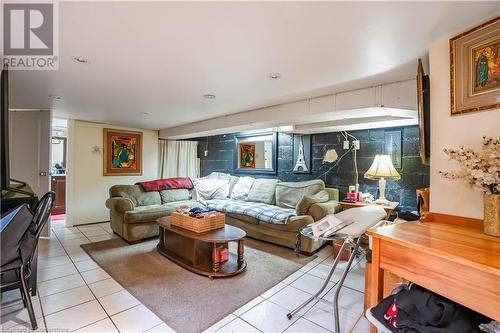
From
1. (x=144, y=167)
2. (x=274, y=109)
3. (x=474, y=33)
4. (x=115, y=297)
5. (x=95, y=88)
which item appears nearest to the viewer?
(x=474, y=33)

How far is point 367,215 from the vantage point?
183 cm

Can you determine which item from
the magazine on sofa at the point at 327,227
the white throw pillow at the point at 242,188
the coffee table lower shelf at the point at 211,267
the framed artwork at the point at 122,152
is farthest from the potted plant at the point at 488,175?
the framed artwork at the point at 122,152

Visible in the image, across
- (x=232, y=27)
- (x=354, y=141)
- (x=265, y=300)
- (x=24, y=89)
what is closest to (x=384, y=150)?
(x=354, y=141)

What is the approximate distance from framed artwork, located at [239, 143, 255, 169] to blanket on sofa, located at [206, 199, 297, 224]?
3.09ft

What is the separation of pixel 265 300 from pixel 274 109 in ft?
7.63

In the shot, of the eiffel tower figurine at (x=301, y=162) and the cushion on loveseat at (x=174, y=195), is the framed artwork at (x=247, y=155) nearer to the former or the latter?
the eiffel tower figurine at (x=301, y=162)

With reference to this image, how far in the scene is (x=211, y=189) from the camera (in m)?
4.80

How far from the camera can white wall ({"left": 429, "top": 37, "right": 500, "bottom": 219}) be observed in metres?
1.40

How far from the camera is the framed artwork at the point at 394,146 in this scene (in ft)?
10.4

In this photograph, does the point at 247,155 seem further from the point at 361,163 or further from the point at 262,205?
the point at 361,163

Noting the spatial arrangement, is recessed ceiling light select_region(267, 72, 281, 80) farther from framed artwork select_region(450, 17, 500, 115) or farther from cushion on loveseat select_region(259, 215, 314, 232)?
cushion on loveseat select_region(259, 215, 314, 232)

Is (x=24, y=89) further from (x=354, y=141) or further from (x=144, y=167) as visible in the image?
(x=354, y=141)

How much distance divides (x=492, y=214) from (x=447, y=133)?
564 millimetres

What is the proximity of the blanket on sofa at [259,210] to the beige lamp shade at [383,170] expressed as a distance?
3.85ft
